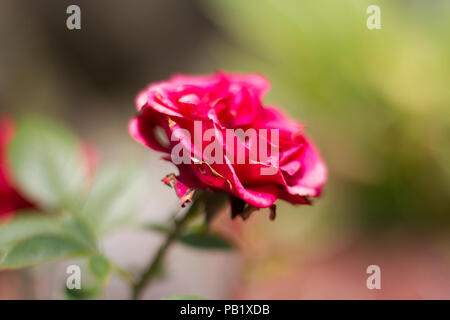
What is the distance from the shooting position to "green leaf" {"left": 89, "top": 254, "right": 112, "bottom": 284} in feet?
1.60

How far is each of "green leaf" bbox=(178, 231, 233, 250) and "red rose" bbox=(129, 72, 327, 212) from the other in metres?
0.14

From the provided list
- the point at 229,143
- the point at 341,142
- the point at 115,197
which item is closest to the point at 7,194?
the point at 115,197

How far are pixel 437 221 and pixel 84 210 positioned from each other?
1.27m

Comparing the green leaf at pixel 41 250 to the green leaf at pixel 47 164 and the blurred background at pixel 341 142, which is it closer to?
the green leaf at pixel 47 164

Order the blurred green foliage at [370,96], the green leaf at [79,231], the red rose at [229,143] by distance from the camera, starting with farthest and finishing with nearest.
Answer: the blurred green foliage at [370,96], the green leaf at [79,231], the red rose at [229,143]

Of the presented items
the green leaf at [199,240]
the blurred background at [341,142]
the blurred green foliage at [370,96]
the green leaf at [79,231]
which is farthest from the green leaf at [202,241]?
the blurred green foliage at [370,96]

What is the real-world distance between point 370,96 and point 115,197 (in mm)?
1168

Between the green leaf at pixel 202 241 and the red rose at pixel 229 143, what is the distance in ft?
0.45

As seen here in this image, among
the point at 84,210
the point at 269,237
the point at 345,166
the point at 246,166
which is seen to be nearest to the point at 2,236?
the point at 84,210

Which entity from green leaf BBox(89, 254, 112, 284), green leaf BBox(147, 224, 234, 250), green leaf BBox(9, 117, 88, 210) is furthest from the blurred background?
green leaf BBox(89, 254, 112, 284)

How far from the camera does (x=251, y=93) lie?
50 centimetres

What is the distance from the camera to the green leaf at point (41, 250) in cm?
47

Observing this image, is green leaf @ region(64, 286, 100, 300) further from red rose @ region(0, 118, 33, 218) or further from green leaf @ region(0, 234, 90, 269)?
red rose @ region(0, 118, 33, 218)

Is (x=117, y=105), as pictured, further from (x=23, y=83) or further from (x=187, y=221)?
(x=187, y=221)
